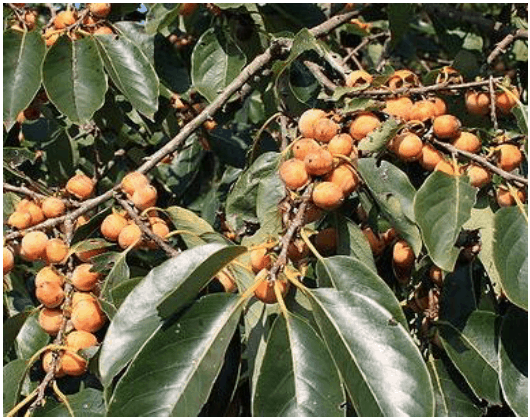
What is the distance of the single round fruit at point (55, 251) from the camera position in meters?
1.32

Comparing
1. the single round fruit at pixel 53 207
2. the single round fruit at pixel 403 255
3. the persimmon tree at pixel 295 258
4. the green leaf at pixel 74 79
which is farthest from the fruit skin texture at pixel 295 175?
the green leaf at pixel 74 79

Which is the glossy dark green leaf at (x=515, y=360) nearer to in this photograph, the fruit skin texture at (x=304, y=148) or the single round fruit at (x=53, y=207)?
the fruit skin texture at (x=304, y=148)

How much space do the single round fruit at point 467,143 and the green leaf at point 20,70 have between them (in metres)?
0.81

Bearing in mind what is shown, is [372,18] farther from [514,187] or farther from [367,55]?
[514,187]

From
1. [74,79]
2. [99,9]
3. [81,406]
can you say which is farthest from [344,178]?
[99,9]

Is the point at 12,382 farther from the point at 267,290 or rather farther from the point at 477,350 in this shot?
the point at 477,350

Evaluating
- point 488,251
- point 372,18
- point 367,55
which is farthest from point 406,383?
point 367,55

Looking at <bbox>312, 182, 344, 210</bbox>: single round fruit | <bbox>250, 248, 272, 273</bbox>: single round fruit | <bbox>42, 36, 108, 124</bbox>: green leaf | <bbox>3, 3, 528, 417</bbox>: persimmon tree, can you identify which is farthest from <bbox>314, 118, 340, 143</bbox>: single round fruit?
<bbox>42, 36, 108, 124</bbox>: green leaf

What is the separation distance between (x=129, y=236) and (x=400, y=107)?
459 mm

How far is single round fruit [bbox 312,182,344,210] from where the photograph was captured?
3.86 feet

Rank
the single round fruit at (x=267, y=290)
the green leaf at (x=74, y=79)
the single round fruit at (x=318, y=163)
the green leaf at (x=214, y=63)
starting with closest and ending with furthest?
the single round fruit at (x=267, y=290) → the single round fruit at (x=318, y=163) → the green leaf at (x=74, y=79) → the green leaf at (x=214, y=63)

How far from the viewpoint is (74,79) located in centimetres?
168

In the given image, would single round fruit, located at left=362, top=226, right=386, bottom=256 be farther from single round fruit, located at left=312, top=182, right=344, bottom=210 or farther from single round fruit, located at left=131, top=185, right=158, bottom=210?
single round fruit, located at left=131, top=185, right=158, bottom=210

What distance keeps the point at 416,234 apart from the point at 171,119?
907 mm
